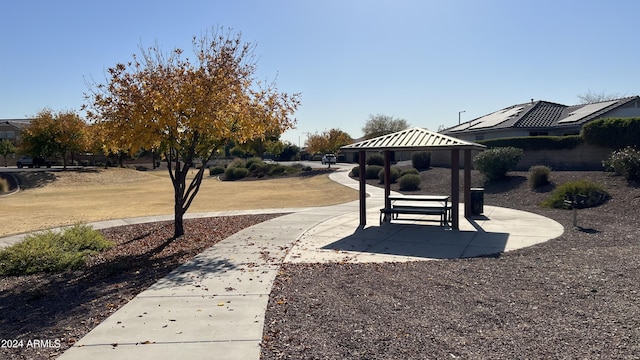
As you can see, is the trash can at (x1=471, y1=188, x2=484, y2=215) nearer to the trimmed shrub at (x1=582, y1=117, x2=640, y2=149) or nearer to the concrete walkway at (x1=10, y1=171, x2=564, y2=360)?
the concrete walkway at (x1=10, y1=171, x2=564, y2=360)

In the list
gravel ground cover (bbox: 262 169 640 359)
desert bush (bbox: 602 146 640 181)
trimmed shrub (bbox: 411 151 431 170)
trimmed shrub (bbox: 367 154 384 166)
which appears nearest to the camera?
gravel ground cover (bbox: 262 169 640 359)

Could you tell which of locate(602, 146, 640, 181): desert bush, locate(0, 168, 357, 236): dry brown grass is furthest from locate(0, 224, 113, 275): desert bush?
locate(602, 146, 640, 181): desert bush

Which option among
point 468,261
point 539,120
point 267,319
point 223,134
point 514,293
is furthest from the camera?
point 539,120

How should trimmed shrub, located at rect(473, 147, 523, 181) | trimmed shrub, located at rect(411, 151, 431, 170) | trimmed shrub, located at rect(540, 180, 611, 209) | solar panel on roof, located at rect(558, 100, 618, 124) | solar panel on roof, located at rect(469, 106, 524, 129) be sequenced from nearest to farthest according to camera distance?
trimmed shrub, located at rect(540, 180, 611, 209) → trimmed shrub, located at rect(473, 147, 523, 181) → solar panel on roof, located at rect(558, 100, 618, 124) → trimmed shrub, located at rect(411, 151, 431, 170) → solar panel on roof, located at rect(469, 106, 524, 129)

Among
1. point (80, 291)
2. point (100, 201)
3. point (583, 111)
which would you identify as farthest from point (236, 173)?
point (80, 291)

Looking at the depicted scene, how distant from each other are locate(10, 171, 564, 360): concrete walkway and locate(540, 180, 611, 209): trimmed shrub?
2401 millimetres

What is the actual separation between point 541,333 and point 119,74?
9416mm

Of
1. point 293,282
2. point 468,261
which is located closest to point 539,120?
point 468,261

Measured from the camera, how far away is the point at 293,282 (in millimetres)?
6871

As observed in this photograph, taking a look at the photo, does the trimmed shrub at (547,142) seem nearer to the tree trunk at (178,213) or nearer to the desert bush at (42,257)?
the tree trunk at (178,213)

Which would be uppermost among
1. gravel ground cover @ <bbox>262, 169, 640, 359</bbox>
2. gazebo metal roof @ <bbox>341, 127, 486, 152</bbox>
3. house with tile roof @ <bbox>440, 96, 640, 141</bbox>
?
house with tile roof @ <bbox>440, 96, 640, 141</bbox>

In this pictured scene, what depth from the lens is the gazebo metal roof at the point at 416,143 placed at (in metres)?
11.5

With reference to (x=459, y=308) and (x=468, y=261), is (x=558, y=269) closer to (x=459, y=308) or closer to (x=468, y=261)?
(x=468, y=261)

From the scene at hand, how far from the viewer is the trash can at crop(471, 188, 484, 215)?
14252 mm
